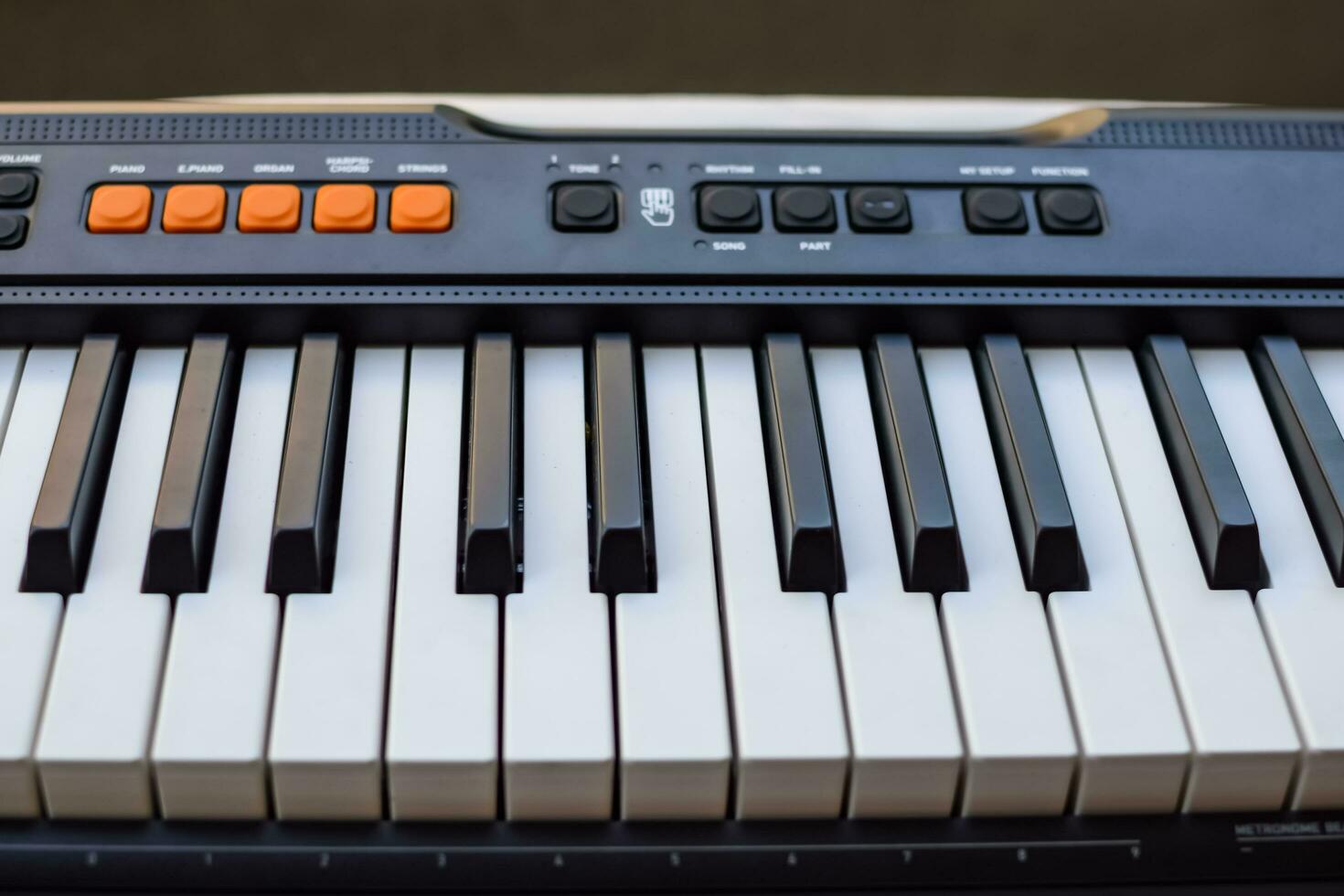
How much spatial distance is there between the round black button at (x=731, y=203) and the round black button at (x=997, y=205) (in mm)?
180

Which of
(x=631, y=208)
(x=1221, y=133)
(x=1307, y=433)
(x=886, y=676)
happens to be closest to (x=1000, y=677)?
(x=886, y=676)

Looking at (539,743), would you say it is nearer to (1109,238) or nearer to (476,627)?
(476,627)

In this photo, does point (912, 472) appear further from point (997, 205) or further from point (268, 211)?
point (268, 211)

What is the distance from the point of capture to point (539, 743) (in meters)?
0.71

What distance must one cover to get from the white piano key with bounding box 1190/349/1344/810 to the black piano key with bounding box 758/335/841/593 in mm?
286

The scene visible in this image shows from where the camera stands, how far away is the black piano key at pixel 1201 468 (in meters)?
0.81

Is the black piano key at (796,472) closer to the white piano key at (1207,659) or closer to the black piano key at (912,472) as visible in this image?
the black piano key at (912,472)

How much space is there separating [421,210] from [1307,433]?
2.23 ft

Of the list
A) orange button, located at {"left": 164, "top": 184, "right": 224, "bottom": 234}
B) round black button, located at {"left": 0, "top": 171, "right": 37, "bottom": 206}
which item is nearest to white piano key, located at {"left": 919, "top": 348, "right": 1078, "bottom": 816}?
orange button, located at {"left": 164, "top": 184, "right": 224, "bottom": 234}

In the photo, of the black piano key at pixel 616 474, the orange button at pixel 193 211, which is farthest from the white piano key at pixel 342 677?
the orange button at pixel 193 211

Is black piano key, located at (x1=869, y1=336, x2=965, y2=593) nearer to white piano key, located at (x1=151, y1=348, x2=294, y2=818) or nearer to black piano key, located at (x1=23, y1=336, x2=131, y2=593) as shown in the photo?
white piano key, located at (x1=151, y1=348, x2=294, y2=818)

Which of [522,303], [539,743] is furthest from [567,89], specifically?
[539,743]

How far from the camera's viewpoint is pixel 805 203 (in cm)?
96

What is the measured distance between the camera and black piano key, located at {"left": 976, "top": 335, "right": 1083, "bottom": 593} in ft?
2.63
